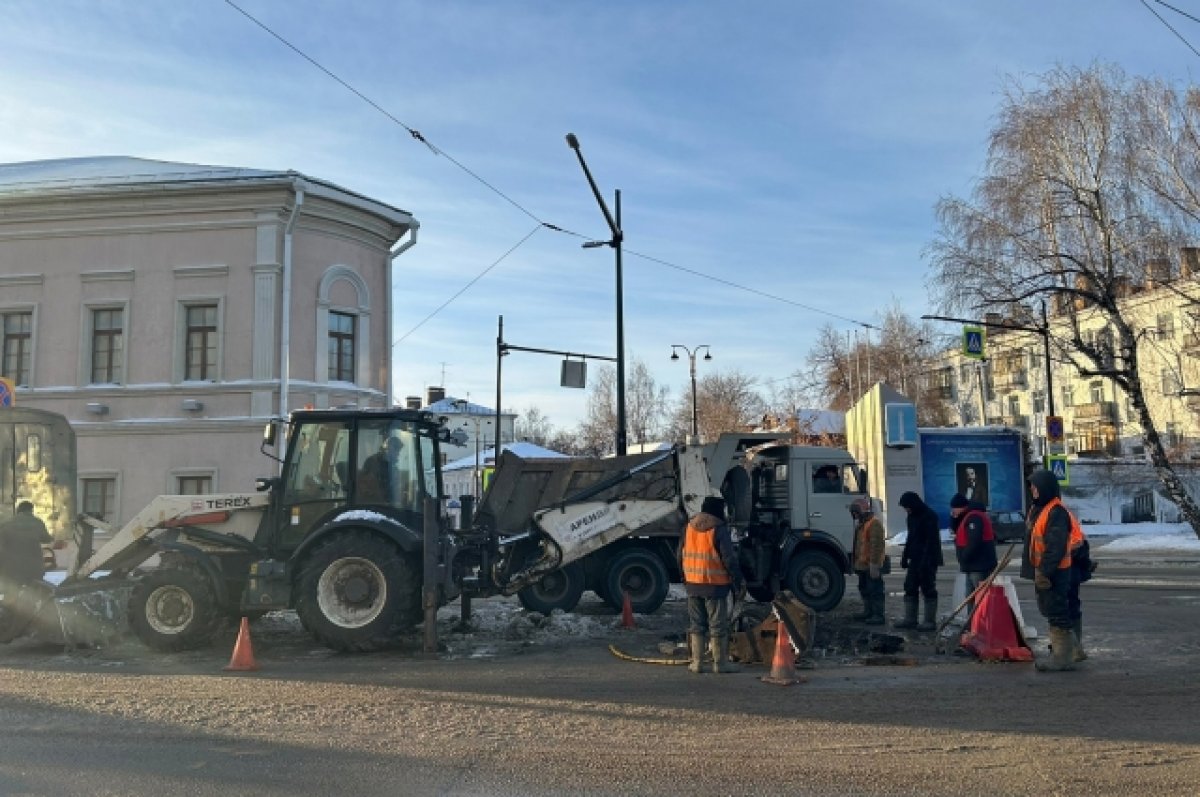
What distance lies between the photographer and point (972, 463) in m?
36.8

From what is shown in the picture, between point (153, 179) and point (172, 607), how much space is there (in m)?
14.8

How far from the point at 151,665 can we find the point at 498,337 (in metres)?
23.9

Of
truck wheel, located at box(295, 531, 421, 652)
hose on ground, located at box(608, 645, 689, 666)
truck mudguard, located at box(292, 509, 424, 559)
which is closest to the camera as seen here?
hose on ground, located at box(608, 645, 689, 666)

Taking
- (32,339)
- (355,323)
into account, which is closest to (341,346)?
(355,323)

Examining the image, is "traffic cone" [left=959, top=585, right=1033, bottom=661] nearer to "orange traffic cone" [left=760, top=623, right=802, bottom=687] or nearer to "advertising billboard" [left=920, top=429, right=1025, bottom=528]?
"orange traffic cone" [left=760, top=623, right=802, bottom=687]

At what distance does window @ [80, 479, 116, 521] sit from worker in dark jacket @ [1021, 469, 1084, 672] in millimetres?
20097

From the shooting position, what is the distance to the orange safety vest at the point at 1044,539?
8977 mm

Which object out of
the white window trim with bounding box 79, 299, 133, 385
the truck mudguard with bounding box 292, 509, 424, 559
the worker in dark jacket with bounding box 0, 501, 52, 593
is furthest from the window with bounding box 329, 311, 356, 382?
Result: the truck mudguard with bounding box 292, 509, 424, 559

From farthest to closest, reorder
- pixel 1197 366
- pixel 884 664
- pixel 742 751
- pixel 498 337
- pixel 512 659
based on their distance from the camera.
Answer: pixel 498 337 → pixel 1197 366 → pixel 512 659 → pixel 884 664 → pixel 742 751

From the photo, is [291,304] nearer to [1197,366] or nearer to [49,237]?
[49,237]

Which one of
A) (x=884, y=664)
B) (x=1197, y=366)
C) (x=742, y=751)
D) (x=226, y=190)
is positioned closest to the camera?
(x=742, y=751)

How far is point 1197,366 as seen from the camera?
29.7 meters

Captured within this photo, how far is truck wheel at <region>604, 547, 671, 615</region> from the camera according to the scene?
47.2ft

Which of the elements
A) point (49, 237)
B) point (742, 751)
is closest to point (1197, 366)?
point (742, 751)
